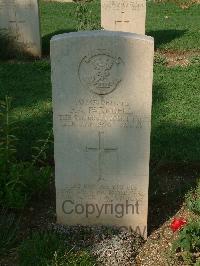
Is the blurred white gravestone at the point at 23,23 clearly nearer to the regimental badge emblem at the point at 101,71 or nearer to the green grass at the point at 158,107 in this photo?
the green grass at the point at 158,107

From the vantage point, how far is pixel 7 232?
359 cm

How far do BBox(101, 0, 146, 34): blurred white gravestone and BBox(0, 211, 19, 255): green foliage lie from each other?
18.7ft

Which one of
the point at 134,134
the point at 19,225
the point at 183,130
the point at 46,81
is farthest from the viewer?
the point at 46,81

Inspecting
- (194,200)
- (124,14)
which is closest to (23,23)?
(124,14)

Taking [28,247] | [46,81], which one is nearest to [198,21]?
[46,81]

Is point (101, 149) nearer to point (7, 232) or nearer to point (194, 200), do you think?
point (7, 232)

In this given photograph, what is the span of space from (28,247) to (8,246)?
215 mm

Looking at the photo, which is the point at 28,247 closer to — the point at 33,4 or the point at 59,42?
the point at 59,42

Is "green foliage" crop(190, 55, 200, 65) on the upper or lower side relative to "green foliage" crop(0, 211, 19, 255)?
upper

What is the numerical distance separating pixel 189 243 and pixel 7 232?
4.22 feet

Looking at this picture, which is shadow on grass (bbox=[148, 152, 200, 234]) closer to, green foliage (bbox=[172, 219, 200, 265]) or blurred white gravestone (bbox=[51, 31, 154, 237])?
blurred white gravestone (bbox=[51, 31, 154, 237])

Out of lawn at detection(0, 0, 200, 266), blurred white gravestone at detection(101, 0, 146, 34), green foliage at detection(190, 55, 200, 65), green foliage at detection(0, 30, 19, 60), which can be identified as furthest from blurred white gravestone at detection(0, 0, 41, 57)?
green foliage at detection(190, 55, 200, 65)

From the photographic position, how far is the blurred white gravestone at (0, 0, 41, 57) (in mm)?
8602

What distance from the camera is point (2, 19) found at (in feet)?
28.9
